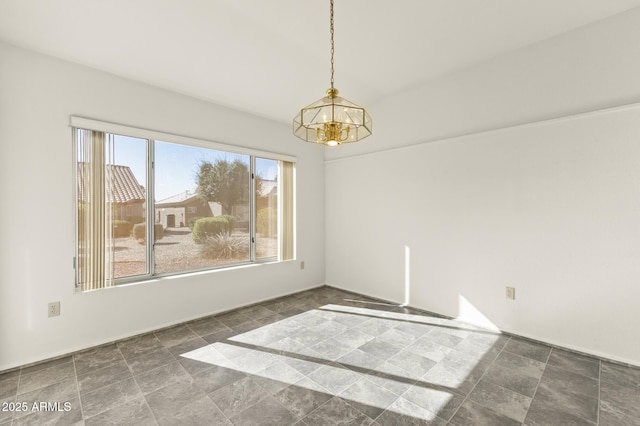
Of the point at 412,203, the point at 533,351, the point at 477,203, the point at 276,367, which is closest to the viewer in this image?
the point at 276,367

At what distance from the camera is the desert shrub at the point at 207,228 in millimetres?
3588

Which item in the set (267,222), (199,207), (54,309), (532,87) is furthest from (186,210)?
(532,87)

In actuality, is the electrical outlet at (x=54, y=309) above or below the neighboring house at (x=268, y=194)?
below

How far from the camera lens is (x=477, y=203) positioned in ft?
10.6

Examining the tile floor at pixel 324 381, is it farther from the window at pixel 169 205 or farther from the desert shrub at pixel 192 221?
the desert shrub at pixel 192 221

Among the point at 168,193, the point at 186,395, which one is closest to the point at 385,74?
the point at 168,193

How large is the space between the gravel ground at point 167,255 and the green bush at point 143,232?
42mm

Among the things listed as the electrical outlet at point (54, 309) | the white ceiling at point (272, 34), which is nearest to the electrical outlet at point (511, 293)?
the white ceiling at point (272, 34)

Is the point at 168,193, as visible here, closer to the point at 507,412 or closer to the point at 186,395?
the point at 186,395

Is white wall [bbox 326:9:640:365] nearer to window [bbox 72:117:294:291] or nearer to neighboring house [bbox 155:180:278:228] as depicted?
window [bbox 72:117:294:291]

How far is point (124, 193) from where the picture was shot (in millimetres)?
2986

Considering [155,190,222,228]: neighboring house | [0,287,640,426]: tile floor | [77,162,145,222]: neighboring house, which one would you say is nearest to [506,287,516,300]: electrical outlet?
[0,287,640,426]: tile floor

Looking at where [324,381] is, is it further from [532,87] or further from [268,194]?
[532,87]

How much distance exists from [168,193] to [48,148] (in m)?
1.09
